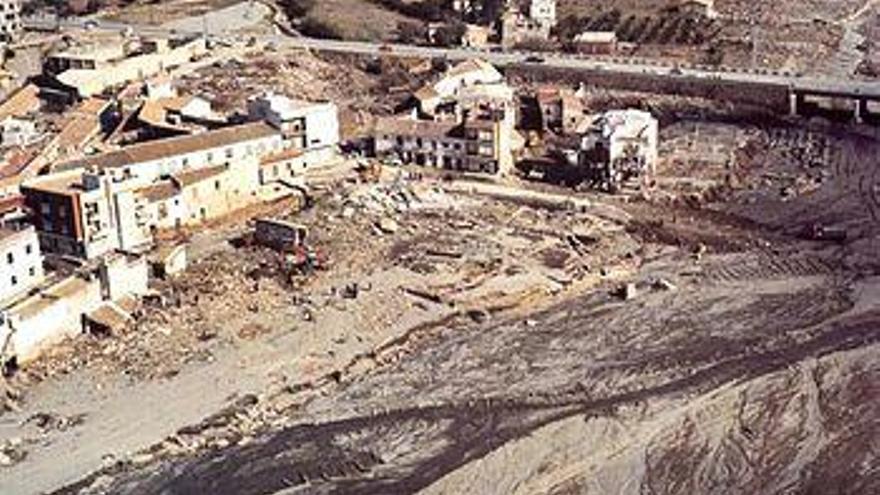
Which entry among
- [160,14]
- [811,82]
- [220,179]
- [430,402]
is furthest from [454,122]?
[160,14]

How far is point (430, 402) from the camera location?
92.3ft

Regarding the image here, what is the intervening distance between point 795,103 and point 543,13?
15.4m

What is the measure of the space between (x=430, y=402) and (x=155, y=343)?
657cm

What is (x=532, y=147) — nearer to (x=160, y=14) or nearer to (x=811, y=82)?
(x=811, y=82)

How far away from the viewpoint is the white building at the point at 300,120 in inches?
1610

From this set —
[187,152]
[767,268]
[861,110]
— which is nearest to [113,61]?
[187,152]

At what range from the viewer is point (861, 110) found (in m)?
45.8

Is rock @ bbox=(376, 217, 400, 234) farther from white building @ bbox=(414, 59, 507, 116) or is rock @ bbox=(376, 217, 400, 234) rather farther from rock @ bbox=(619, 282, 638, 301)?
white building @ bbox=(414, 59, 507, 116)

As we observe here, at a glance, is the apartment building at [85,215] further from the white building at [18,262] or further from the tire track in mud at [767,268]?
the tire track in mud at [767,268]

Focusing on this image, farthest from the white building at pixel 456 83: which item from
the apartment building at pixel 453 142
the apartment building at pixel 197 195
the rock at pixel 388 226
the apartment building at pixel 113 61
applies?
the apartment building at pixel 113 61

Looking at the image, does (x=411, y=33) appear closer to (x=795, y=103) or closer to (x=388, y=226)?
(x=795, y=103)

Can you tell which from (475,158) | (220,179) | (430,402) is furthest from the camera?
(475,158)

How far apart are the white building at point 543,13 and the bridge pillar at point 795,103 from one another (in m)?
14.4

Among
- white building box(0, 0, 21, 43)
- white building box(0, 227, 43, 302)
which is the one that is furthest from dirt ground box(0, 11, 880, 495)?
white building box(0, 0, 21, 43)
